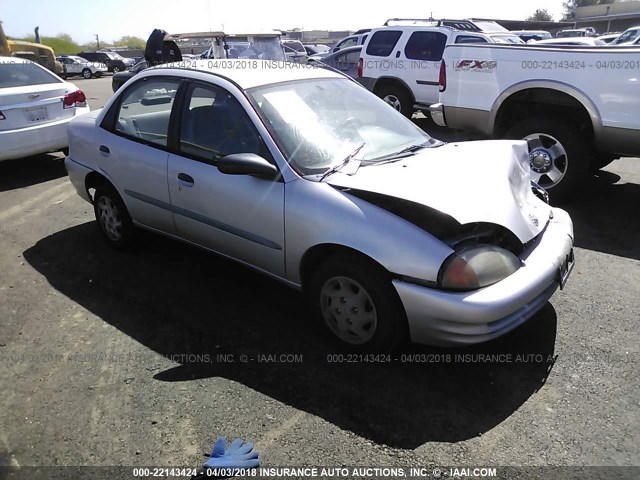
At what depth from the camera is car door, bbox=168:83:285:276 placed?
3346mm

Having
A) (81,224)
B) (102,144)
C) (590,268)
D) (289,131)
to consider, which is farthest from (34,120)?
(590,268)

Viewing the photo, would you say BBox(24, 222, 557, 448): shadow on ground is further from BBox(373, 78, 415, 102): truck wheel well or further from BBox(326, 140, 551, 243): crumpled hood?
BBox(373, 78, 415, 102): truck wheel well

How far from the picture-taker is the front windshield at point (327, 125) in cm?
335

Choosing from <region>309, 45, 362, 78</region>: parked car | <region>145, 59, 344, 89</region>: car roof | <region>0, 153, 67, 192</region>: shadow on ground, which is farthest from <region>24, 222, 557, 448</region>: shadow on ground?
<region>309, 45, 362, 78</region>: parked car

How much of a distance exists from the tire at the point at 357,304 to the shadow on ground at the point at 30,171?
5752 millimetres

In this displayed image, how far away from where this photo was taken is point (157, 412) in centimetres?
278

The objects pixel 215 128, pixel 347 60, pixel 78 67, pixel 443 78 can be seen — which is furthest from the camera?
pixel 78 67

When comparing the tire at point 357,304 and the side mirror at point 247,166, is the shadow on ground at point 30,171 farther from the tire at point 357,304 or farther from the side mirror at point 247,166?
the tire at point 357,304

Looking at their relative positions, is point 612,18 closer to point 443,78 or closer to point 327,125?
point 443,78

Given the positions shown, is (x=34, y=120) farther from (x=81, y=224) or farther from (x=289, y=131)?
(x=289, y=131)

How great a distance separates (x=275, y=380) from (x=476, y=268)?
1322 millimetres

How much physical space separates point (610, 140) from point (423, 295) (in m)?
3.81

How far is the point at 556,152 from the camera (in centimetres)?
571

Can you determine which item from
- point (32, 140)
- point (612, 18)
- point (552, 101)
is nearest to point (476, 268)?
point (552, 101)
